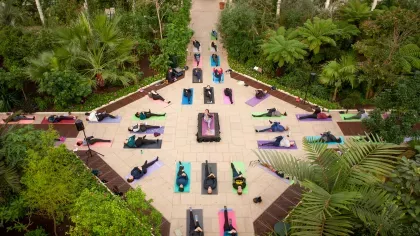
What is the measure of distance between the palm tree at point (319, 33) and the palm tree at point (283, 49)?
1.53 feet

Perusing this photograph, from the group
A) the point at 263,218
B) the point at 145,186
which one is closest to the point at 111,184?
the point at 145,186

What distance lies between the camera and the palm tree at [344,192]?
645 cm

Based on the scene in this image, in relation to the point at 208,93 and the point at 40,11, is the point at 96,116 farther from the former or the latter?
the point at 40,11

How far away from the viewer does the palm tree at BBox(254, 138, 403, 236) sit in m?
6.45

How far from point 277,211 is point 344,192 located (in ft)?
19.9

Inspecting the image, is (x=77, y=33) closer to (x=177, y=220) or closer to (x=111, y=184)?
(x=111, y=184)

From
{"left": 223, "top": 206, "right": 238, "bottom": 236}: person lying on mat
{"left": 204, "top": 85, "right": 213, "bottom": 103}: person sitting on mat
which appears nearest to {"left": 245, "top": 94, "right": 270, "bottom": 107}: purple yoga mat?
{"left": 204, "top": 85, "right": 213, "bottom": 103}: person sitting on mat

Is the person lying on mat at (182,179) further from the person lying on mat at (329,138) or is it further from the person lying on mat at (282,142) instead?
the person lying on mat at (329,138)

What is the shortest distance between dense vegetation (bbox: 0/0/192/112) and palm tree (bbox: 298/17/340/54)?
680cm

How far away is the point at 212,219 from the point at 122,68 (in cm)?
1039

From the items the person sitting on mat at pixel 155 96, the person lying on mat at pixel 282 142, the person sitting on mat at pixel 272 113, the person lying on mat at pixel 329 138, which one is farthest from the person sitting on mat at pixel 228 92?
the person lying on mat at pixel 329 138

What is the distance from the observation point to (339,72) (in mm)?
16672

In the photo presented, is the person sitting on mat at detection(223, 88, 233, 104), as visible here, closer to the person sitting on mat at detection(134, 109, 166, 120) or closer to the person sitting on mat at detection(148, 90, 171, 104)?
the person sitting on mat at detection(148, 90, 171, 104)

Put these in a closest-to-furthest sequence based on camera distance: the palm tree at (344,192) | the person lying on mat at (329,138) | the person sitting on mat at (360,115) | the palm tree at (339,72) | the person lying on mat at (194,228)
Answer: the palm tree at (344,192) → the person lying on mat at (194,228) → the person lying on mat at (329,138) → the person sitting on mat at (360,115) → the palm tree at (339,72)
